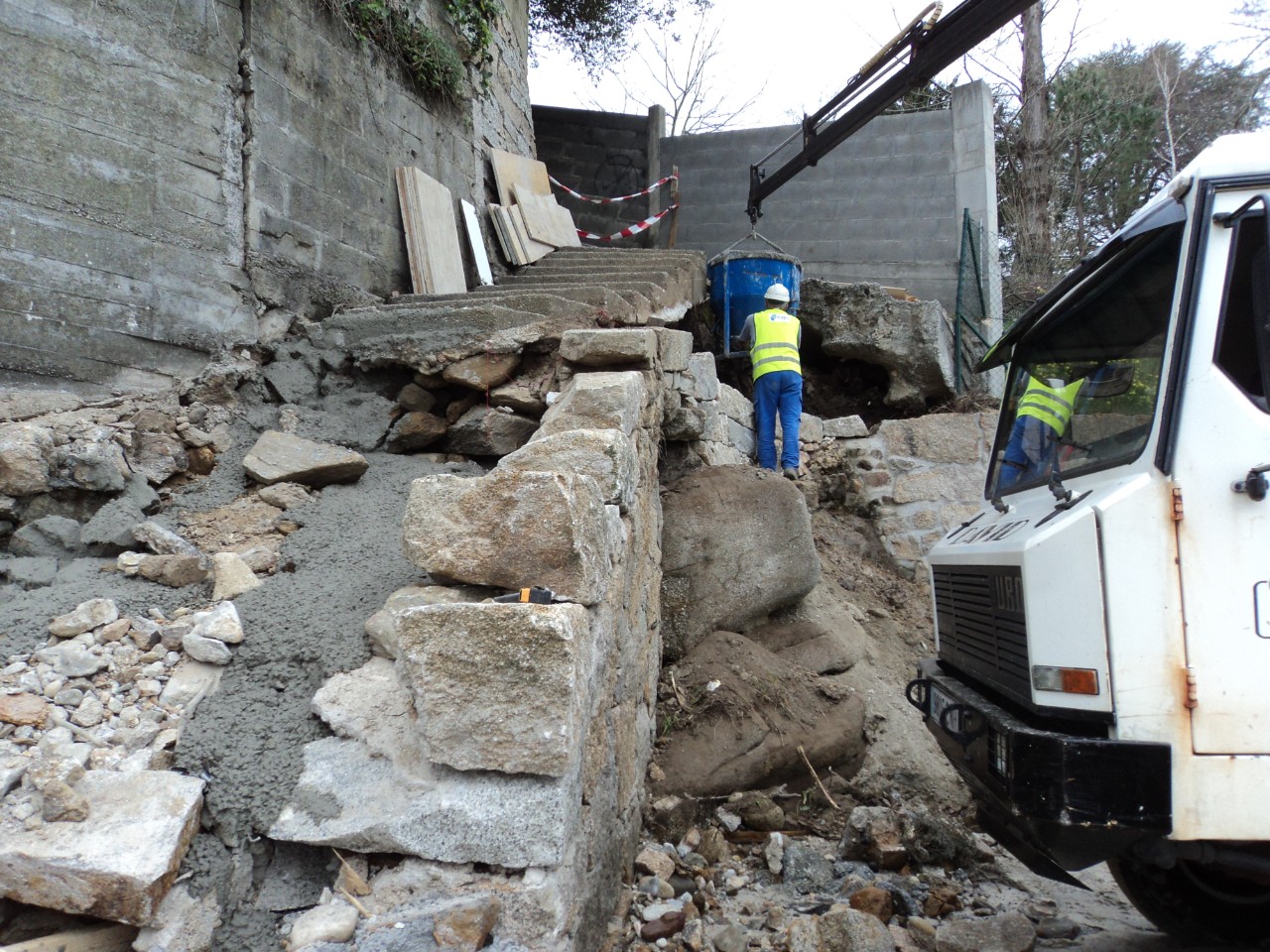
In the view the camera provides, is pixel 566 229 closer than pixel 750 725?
No

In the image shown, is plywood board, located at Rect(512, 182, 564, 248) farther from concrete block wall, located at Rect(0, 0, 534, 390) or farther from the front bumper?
the front bumper

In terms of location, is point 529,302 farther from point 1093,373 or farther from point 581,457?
point 1093,373

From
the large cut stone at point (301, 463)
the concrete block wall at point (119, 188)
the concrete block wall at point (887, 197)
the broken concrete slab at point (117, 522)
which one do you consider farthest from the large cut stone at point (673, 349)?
the concrete block wall at point (887, 197)

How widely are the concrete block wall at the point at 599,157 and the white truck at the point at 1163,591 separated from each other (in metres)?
8.96

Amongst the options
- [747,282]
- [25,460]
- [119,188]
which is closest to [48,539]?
[25,460]

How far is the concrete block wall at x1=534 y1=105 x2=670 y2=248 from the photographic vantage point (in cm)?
1109

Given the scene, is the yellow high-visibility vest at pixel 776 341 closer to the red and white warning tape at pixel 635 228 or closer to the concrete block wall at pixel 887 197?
the concrete block wall at pixel 887 197

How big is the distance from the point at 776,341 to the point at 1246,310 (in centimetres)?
425

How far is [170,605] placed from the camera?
104 inches

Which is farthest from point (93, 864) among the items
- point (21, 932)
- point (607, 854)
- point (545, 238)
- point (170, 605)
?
point (545, 238)

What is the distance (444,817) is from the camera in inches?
77.2

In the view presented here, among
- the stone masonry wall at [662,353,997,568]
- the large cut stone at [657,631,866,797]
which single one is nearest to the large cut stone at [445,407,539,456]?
the large cut stone at [657,631,866,797]

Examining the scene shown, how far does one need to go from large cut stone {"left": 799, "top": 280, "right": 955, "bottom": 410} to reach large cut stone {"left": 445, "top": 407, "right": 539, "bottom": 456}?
490cm

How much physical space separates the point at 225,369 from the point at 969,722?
3753 mm
